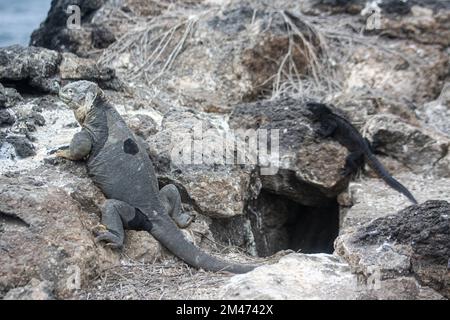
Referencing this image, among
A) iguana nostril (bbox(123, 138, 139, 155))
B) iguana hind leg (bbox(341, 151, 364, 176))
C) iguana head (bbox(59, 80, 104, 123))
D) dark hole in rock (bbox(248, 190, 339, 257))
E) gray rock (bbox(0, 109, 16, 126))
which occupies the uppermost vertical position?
iguana head (bbox(59, 80, 104, 123))

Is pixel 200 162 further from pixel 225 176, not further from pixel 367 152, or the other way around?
pixel 367 152

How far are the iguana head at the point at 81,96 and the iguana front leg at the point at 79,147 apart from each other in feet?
0.55

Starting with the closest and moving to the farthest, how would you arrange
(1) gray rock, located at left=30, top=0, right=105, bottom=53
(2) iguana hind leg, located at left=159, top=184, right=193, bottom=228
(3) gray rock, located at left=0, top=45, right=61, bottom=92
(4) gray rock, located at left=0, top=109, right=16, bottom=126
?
(2) iguana hind leg, located at left=159, top=184, right=193, bottom=228
(4) gray rock, located at left=0, top=109, right=16, bottom=126
(3) gray rock, located at left=0, top=45, right=61, bottom=92
(1) gray rock, located at left=30, top=0, right=105, bottom=53

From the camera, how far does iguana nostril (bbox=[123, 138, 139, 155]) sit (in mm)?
4582

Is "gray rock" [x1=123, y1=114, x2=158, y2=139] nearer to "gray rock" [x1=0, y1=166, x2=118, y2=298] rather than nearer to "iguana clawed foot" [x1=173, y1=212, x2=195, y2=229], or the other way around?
"iguana clawed foot" [x1=173, y1=212, x2=195, y2=229]

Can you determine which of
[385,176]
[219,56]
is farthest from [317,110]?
[219,56]

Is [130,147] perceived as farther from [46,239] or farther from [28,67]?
[28,67]

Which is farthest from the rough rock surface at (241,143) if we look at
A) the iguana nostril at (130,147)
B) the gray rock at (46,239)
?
the iguana nostril at (130,147)

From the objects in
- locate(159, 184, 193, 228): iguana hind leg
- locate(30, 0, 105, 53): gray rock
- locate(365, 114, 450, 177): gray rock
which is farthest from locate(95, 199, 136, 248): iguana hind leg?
locate(30, 0, 105, 53): gray rock

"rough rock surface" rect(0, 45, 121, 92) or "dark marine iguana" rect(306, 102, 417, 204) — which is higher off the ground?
"rough rock surface" rect(0, 45, 121, 92)

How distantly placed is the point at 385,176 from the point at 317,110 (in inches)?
32.4

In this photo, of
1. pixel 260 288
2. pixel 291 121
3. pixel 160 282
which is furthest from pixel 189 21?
pixel 260 288
